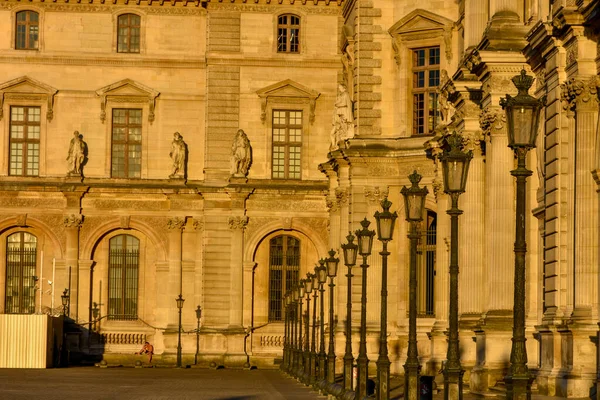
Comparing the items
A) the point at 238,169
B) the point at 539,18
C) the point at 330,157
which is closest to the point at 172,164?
the point at 238,169

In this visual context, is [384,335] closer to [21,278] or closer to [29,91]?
[29,91]

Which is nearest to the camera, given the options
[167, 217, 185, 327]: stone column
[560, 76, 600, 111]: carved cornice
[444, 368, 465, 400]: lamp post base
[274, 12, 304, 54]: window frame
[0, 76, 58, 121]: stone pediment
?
[444, 368, 465, 400]: lamp post base

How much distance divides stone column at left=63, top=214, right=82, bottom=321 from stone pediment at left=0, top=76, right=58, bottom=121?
15.5 ft

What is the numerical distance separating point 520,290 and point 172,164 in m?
54.5

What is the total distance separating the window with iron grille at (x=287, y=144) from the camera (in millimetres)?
77562

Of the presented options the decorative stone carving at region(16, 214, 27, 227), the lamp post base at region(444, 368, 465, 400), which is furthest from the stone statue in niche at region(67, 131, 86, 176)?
the lamp post base at region(444, 368, 465, 400)

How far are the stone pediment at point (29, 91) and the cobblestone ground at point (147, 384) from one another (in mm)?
12049

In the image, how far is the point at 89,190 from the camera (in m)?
77.3

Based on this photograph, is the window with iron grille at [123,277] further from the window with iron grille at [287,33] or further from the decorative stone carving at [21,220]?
the window with iron grille at [287,33]

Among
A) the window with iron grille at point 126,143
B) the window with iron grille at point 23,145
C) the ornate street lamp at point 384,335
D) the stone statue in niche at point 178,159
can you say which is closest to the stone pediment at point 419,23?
the stone statue in niche at point 178,159

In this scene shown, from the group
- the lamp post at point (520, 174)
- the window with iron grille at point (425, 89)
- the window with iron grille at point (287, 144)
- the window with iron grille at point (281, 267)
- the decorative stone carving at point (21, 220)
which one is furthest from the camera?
the window with iron grille at point (281, 267)

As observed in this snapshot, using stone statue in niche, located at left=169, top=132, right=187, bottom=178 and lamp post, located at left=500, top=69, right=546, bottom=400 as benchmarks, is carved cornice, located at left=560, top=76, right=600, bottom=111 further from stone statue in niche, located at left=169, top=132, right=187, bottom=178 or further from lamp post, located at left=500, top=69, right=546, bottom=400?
stone statue in niche, located at left=169, top=132, right=187, bottom=178

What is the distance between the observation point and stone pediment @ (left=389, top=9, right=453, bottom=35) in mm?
63469

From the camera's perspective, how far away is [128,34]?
78.8 m
